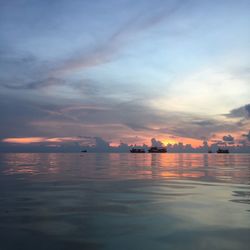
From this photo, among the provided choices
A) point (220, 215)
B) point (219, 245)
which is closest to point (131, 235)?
point (219, 245)

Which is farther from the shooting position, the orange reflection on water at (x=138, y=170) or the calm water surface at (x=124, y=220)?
the orange reflection on water at (x=138, y=170)

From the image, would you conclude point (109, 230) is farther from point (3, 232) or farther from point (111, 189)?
point (111, 189)

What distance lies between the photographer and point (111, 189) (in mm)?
26891

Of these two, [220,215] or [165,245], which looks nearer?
[165,245]

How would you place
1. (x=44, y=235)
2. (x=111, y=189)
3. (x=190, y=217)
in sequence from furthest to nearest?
(x=111, y=189)
(x=190, y=217)
(x=44, y=235)

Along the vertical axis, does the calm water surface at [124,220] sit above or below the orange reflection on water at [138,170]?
below

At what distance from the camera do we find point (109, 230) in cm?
1359

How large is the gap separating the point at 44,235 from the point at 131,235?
3.14 metres

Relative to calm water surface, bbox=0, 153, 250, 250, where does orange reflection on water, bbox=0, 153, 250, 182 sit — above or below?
above

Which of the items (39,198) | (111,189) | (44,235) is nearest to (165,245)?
(44,235)

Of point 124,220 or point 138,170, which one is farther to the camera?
point 138,170

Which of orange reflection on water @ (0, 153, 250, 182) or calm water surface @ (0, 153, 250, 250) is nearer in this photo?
calm water surface @ (0, 153, 250, 250)

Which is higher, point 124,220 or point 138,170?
point 138,170

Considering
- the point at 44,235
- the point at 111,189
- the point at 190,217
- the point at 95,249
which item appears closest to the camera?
the point at 95,249
